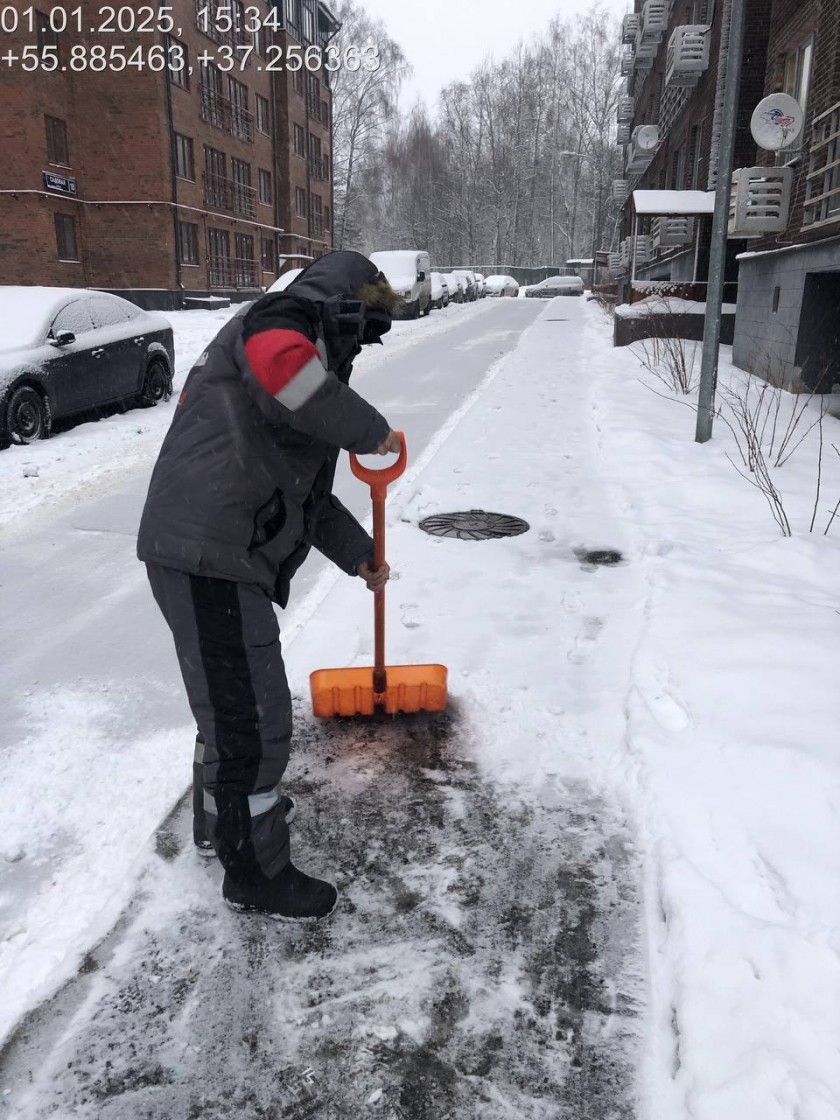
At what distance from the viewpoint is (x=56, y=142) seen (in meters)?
25.4

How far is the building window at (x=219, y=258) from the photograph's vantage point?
103 feet

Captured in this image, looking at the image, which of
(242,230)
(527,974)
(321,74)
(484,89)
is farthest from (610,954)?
(484,89)

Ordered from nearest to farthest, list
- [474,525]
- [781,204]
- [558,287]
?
1. [474,525]
2. [781,204]
3. [558,287]

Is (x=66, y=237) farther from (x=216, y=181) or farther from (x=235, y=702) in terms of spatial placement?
(x=235, y=702)

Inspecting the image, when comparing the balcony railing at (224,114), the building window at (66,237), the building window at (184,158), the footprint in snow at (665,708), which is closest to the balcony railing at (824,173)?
the footprint in snow at (665,708)

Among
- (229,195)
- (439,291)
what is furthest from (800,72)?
(229,195)

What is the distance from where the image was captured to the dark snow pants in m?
2.12

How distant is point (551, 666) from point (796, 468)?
413 centimetres

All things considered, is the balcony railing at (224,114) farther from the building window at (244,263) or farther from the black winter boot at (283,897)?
the black winter boot at (283,897)

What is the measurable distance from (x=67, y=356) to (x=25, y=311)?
0.62 m

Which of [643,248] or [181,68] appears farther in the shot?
[181,68]

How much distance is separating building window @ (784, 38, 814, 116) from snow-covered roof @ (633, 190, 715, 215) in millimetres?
2876

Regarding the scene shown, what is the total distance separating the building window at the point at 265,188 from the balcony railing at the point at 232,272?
12.5ft

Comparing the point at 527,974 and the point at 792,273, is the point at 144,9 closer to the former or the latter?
the point at 792,273
